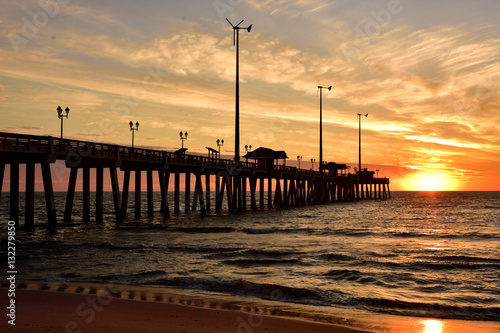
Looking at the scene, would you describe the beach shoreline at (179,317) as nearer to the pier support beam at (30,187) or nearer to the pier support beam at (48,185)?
the pier support beam at (48,185)

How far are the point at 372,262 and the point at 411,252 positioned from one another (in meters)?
4.81

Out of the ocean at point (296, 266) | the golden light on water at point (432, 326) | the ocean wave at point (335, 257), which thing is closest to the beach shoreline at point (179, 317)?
the golden light on water at point (432, 326)

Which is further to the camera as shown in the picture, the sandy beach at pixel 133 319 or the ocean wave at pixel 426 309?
the ocean wave at pixel 426 309

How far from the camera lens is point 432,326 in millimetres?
9750

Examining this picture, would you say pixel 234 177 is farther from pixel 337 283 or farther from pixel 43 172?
pixel 337 283

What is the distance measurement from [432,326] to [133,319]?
6434 mm

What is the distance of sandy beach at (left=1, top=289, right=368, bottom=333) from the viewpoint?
8703 mm

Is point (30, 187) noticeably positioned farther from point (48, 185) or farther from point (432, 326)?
point (432, 326)

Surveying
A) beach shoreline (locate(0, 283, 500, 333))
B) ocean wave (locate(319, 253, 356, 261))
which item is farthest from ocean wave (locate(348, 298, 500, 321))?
ocean wave (locate(319, 253, 356, 261))

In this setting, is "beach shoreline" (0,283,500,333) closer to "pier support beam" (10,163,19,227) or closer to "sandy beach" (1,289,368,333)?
"sandy beach" (1,289,368,333)

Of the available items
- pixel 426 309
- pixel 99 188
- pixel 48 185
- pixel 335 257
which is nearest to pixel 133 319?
pixel 426 309

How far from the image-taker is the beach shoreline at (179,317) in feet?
29.1

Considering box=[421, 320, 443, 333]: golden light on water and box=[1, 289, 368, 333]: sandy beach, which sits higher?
box=[1, 289, 368, 333]: sandy beach

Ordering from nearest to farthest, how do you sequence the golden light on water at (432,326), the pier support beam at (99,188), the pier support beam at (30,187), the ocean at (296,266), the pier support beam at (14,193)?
the golden light on water at (432,326) → the ocean at (296,266) → the pier support beam at (30,187) → the pier support beam at (14,193) → the pier support beam at (99,188)
